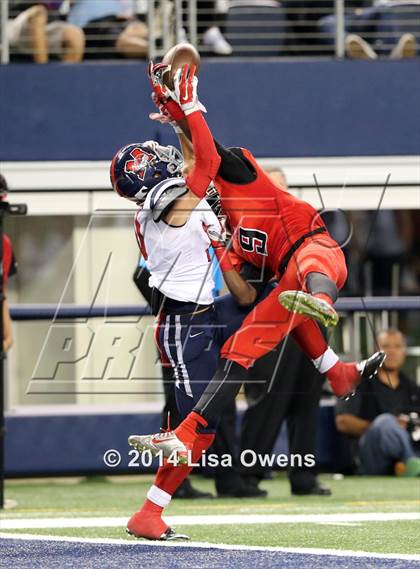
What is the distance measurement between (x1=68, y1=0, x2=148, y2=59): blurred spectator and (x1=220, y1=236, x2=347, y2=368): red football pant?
5198mm

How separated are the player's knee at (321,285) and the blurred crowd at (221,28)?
17.3 ft

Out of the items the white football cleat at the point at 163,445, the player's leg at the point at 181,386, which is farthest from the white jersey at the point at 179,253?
the white football cleat at the point at 163,445

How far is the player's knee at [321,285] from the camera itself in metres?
5.35

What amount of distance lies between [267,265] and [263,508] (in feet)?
6.32

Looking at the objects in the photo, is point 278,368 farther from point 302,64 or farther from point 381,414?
point 302,64

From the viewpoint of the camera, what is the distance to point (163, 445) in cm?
523

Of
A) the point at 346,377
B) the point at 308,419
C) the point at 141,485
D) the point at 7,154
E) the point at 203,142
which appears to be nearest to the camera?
the point at 203,142

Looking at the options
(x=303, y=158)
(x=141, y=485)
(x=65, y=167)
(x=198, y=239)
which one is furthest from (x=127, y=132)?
(x=198, y=239)

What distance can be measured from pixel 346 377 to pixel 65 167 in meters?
5.19

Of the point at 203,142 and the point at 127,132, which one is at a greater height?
the point at 127,132

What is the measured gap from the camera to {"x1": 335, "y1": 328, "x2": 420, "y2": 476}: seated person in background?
31.3 feet

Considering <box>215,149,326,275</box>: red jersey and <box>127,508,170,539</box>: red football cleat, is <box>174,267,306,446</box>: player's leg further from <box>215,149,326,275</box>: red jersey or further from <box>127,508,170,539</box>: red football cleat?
<box>127,508,170,539</box>: red football cleat

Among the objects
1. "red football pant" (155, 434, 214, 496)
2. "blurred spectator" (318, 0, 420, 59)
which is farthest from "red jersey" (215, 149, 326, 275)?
"blurred spectator" (318, 0, 420, 59)

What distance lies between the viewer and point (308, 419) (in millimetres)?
8398
